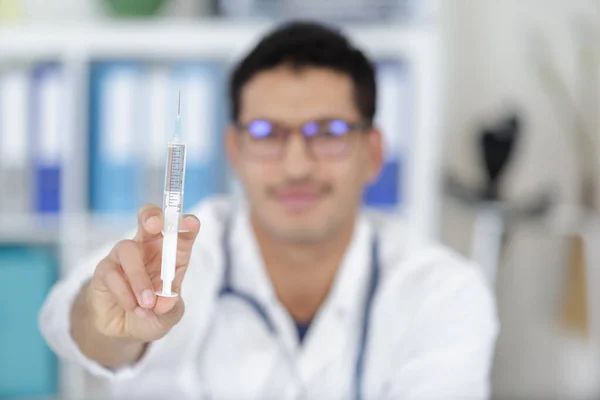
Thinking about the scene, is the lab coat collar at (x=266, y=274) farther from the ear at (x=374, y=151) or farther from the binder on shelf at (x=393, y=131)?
the binder on shelf at (x=393, y=131)

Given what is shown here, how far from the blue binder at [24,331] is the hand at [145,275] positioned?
14.2 inches

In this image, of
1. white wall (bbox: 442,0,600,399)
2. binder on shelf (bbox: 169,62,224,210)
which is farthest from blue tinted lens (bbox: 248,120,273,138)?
white wall (bbox: 442,0,600,399)

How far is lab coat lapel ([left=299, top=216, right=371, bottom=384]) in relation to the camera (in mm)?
873

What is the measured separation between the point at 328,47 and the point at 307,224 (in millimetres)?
219

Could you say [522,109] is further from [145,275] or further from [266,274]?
[145,275]

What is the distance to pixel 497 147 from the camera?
5.92 feet

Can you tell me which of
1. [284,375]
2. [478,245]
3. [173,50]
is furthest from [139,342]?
[478,245]

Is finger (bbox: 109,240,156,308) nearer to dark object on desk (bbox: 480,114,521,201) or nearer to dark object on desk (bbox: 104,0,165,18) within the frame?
dark object on desk (bbox: 104,0,165,18)

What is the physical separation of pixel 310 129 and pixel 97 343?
333mm

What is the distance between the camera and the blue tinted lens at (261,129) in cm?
72

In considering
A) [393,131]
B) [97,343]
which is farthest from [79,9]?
[97,343]

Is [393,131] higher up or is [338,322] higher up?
[393,131]

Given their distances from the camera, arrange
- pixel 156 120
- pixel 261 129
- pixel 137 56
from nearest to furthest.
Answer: pixel 261 129 < pixel 156 120 < pixel 137 56

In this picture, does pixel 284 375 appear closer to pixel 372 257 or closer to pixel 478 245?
pixel 372 257
